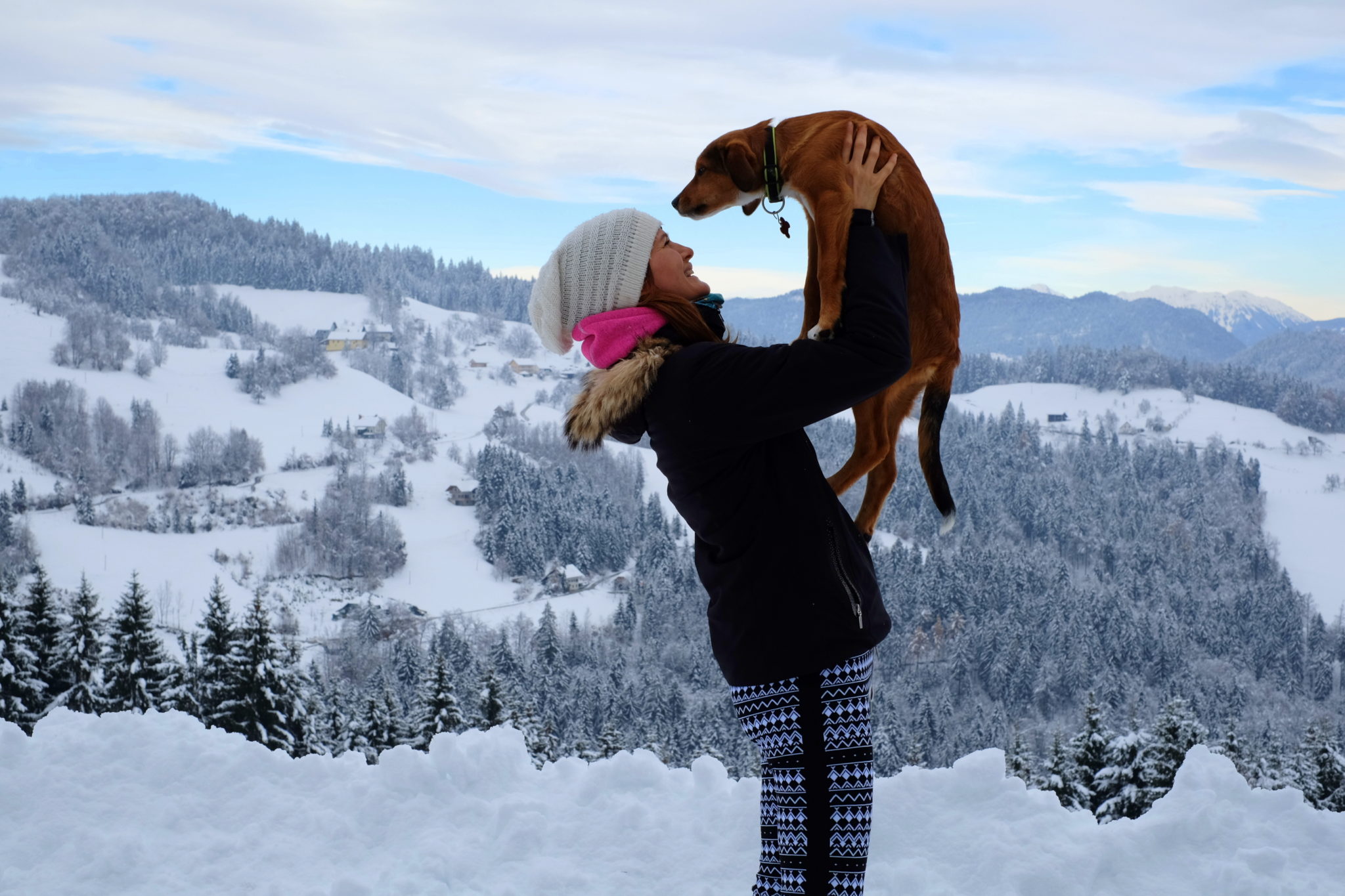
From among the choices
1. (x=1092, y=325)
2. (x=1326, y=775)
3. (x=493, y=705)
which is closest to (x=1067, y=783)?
(x=1326, y=775)

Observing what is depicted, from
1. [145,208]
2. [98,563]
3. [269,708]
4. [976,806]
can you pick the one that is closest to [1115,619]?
[269,708]

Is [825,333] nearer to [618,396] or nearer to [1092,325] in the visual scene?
[618,396]

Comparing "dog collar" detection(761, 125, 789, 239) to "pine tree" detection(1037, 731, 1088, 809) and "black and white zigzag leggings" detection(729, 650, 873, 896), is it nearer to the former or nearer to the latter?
"black and white zigzag leggings" detection(729, 650, 873, 896)

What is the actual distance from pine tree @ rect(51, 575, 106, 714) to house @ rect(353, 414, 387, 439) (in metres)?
70.2

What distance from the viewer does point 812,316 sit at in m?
1.62

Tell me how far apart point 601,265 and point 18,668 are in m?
15.8

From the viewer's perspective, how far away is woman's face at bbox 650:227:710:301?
61.4 inches

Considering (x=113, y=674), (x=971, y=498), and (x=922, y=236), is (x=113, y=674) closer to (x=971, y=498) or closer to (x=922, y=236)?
(x=922, y=236)

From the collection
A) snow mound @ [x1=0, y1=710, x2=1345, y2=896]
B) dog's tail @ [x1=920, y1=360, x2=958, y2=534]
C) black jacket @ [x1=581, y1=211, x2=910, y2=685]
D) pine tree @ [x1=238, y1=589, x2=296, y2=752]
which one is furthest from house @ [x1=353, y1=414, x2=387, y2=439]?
black jacket @ [x1=581, y1=211, x2=910, y2=685]

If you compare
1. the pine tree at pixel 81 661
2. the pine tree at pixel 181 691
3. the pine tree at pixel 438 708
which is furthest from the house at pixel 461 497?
the pine tree at pixel 438 708

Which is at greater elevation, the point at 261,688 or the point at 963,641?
the point at 261,688

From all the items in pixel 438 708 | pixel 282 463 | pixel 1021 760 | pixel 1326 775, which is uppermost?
pixel 1326 775

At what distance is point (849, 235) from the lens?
1419 millimetres

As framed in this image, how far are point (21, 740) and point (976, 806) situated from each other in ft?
12.8
